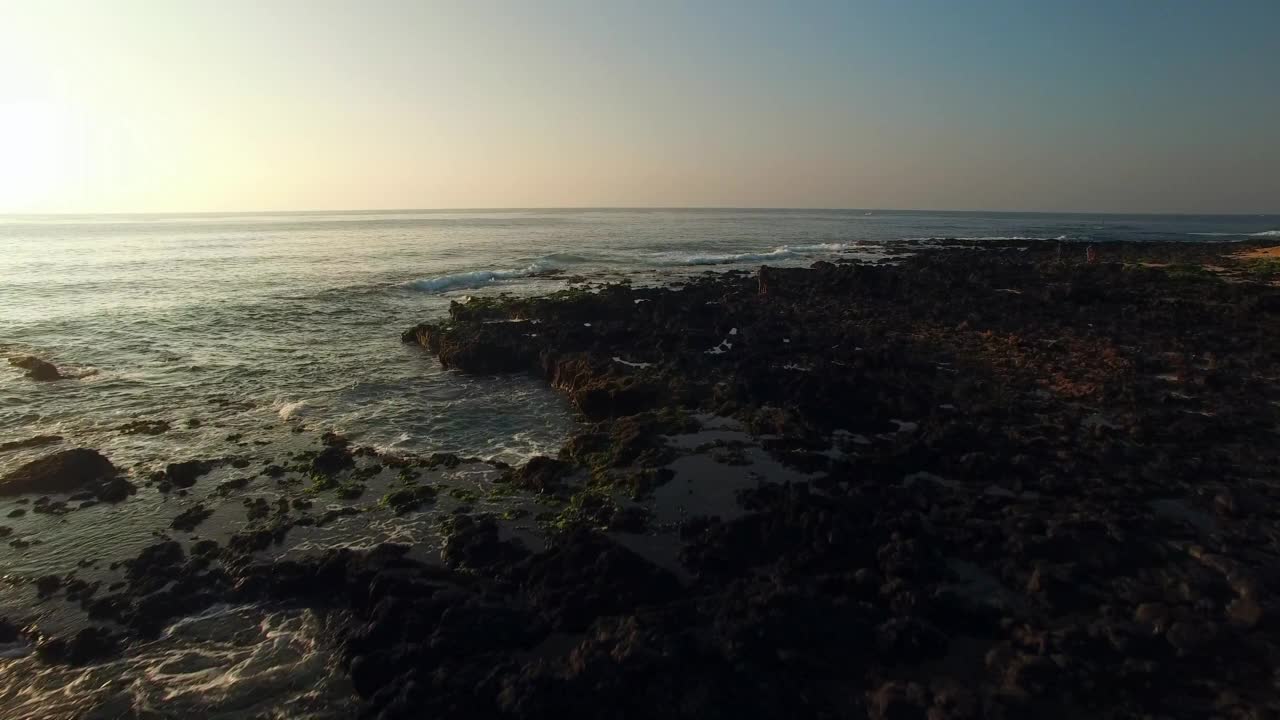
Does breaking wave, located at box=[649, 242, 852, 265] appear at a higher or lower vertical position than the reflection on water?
higher

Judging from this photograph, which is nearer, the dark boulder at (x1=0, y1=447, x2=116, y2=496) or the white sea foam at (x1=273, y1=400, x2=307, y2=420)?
the dark boulder at (x1=0, y1=447, x2=116, y2=496)

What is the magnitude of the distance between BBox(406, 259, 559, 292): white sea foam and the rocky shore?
27.5 m

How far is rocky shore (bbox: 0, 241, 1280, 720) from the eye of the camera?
735 cm

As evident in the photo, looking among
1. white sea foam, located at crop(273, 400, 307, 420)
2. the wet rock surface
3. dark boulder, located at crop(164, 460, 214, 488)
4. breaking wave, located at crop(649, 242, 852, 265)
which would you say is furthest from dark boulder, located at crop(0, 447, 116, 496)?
breaking wave, located at crop(649, 242, 852, 265)

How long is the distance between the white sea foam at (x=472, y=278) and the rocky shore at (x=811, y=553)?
2750cm

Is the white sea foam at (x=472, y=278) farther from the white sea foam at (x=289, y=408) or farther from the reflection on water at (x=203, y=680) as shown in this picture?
the reflection on water at (x=203, y=680)

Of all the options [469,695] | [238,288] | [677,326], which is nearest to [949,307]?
[677,326]

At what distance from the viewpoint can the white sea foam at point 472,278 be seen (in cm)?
4484

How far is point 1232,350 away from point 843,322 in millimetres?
13354

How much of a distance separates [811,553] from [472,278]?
42.9 metres

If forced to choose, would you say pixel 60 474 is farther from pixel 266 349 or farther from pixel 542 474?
pixel 266 349

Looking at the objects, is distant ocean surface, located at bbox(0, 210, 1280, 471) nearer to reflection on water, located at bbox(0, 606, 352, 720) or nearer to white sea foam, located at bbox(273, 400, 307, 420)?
white sea foam, located at bbox(273, 400, 307, 420)

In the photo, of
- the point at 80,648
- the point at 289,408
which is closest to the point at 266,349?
the point at 289,408

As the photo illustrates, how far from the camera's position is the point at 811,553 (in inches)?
389
